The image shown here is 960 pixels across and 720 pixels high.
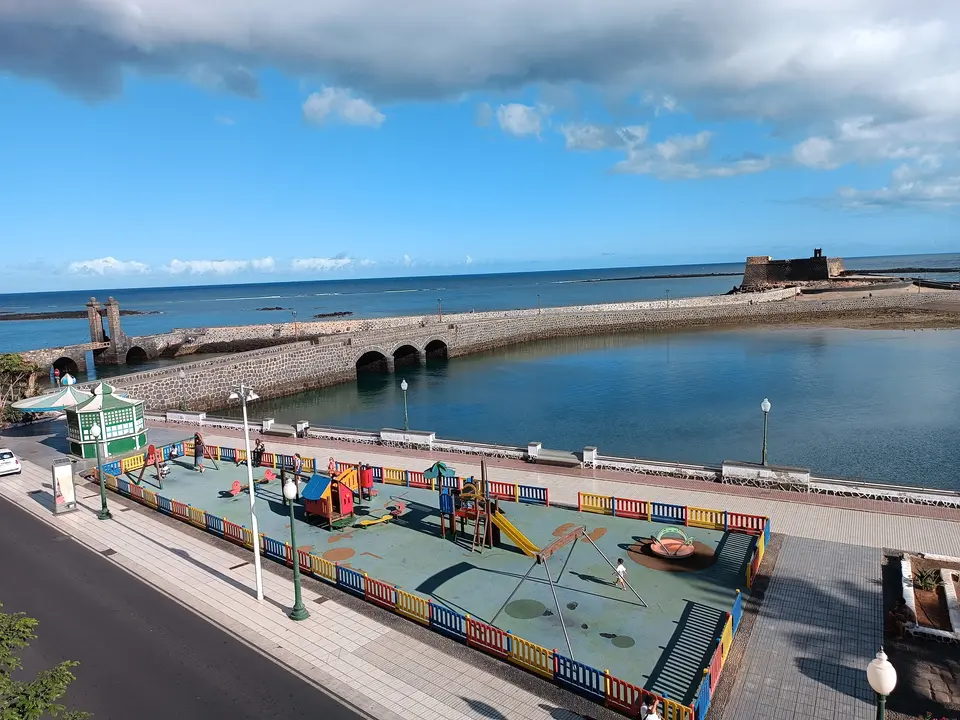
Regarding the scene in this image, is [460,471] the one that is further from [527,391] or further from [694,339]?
[694,339]

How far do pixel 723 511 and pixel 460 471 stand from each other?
10970mm

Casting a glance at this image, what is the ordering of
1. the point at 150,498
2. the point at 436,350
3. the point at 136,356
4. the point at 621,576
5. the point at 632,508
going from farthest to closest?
the point at 136,356 → the point at 436,350 → the point at 150,498 → the point at 632,508 → the point at 621,576

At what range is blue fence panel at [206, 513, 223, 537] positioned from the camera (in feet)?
68.3

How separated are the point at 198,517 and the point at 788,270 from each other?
151 meters

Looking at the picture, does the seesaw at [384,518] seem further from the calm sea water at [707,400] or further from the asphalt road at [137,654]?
the calm sea water at [707,400]

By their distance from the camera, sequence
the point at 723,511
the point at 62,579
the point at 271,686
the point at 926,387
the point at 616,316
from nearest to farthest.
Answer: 1. the point at 271,686
2. the point at 62,579
3. the point at 723,511
4. the point at 926,387
5. the point at 616,316

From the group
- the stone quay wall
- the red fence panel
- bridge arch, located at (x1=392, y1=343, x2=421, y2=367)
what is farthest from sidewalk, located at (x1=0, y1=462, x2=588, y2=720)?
bridge arch, located at (x1=392, y1=343, x2=421, y2=367)

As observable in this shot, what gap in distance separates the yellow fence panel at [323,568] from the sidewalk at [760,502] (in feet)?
29.4

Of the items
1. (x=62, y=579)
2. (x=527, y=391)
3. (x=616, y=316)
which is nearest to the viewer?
(x=62, y=579)

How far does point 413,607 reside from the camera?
1523cm

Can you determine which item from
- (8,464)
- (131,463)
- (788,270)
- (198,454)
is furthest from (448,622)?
(788,270)

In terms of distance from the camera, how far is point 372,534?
20.8m

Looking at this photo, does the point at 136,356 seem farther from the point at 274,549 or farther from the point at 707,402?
the point at 274,549

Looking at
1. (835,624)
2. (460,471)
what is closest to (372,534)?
(460,471)
